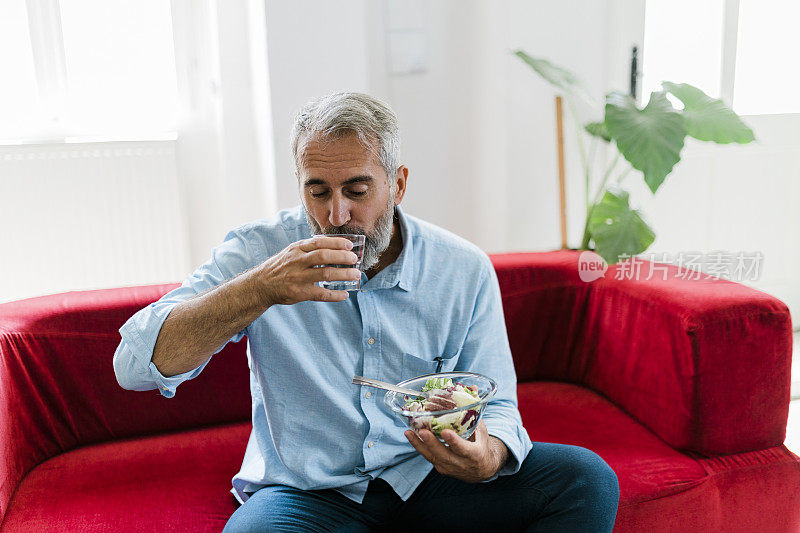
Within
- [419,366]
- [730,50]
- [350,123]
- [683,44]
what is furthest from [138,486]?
[730,50]

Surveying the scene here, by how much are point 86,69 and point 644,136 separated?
212 cm

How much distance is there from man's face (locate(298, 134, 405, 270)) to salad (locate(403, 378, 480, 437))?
0.28 meters

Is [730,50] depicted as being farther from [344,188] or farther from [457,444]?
[457,444]

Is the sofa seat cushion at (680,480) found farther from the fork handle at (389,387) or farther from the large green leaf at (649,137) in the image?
the large green leaf at (649,137)

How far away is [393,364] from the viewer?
1.40 metres

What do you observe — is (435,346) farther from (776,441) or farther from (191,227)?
(191,227)

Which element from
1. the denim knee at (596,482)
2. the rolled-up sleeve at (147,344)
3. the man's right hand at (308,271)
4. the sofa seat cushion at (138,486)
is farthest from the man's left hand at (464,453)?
the sofa seat cushion at (138,486)

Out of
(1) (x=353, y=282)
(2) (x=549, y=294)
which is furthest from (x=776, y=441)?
→ (1) (x=353, y=282)

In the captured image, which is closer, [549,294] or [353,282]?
[353,282]

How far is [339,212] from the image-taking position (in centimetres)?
124

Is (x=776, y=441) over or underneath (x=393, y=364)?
underneath

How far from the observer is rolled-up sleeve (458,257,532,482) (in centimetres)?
133

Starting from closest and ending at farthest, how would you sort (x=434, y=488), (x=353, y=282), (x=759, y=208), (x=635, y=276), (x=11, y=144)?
1. (x=353, y=282)
2. (x=434, y=488)
3. (x=635, y=276)
4. (x=11, y=144)
5. (x=759, y=208)

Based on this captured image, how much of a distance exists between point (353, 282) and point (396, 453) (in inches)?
16.7
